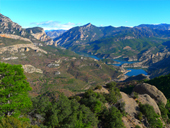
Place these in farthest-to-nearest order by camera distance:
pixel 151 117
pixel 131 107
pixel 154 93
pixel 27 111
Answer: pixel 154 93
pixel 131 107
pixel 151 117
pixel 27 111

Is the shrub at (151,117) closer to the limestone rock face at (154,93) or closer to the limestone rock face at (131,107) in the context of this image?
the limestone rock face at (131,107)

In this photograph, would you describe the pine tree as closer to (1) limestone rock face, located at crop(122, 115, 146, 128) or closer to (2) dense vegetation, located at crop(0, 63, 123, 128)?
(2) dense vegetation, located at crop(0, 63, 123, 128)

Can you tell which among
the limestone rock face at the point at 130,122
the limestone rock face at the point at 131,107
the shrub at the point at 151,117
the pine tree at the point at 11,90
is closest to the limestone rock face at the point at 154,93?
the limestone rock face at the point at 131,107

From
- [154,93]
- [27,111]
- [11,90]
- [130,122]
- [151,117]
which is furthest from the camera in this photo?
[154,93]

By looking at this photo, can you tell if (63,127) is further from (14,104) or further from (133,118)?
(133,118)

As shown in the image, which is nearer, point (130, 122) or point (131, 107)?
point (130, 122)

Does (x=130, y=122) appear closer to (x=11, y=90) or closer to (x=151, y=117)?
(x=151, y=117)

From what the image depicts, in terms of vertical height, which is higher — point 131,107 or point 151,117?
point 131,107

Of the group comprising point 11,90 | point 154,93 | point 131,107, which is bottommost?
point 154,93

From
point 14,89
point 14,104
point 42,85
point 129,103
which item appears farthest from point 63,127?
point 42,85

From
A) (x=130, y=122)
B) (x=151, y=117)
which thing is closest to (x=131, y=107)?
(x=151, y=117)
